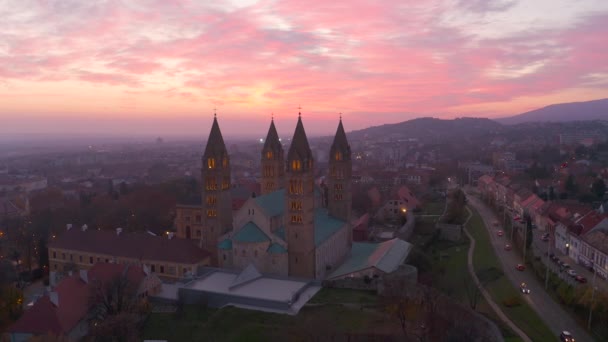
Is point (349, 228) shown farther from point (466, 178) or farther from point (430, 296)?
point (466, 178)

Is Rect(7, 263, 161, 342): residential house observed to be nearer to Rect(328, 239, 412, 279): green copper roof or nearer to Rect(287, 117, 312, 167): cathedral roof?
Rect(287, 117, 312, 167): cathedral roof

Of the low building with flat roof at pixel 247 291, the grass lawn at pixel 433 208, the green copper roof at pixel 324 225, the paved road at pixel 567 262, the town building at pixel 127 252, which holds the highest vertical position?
the green copper roof at pixel 324 225

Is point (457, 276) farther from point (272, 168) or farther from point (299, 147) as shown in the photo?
point (272, 168)

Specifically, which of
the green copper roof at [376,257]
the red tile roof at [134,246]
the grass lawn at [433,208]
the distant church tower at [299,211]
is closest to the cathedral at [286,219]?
the distant church tower at [299,211]

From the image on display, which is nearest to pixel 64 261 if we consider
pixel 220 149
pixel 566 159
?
pixel 220 149

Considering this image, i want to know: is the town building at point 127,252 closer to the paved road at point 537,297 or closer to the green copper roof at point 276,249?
the green copper roof at point 276,249
